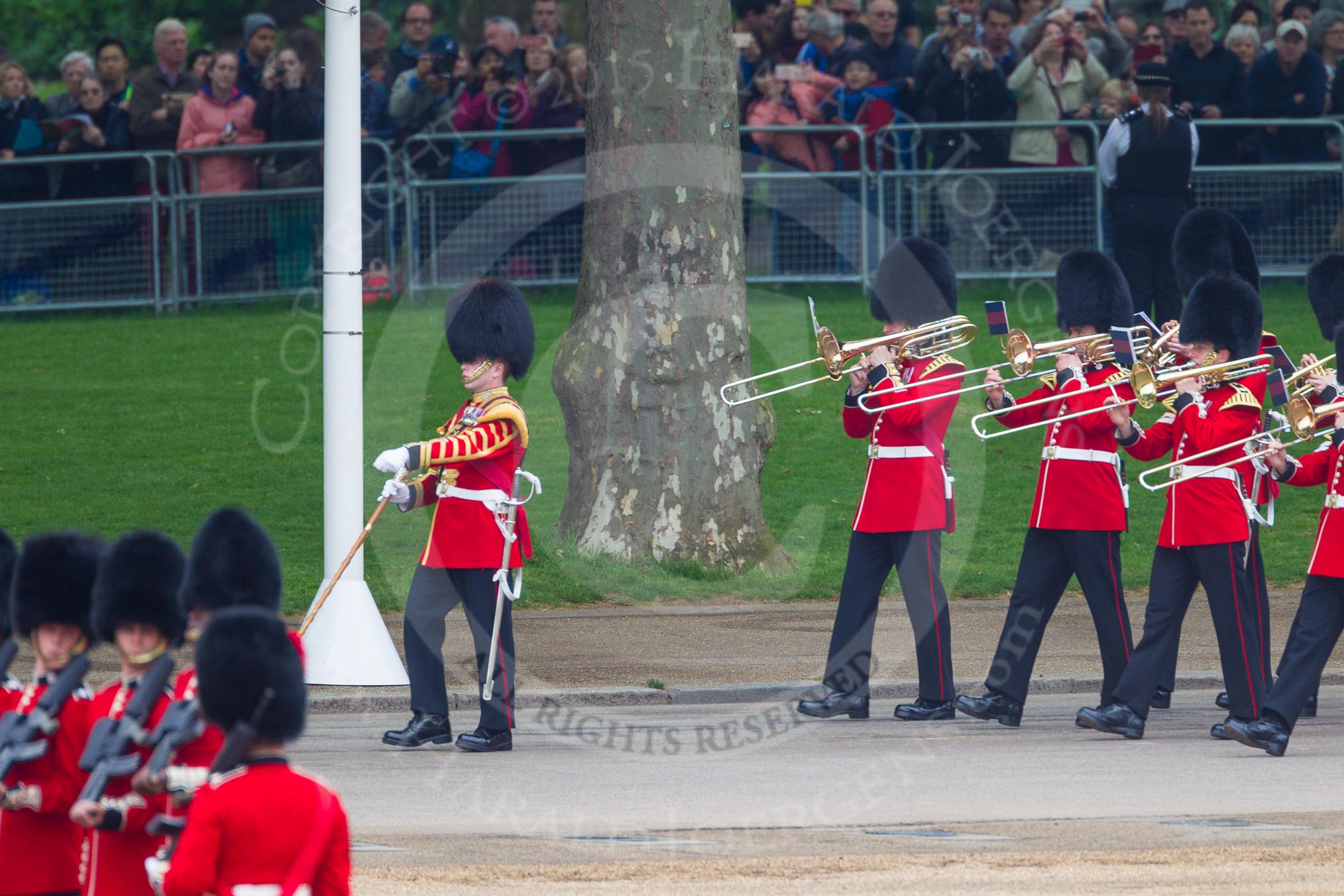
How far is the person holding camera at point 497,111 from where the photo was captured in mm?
15852

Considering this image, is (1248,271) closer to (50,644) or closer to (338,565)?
(338,565)

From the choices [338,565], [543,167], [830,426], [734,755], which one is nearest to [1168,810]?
[734,755]

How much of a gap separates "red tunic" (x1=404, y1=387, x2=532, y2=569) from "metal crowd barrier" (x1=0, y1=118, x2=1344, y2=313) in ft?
26.0

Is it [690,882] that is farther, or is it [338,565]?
[338,565]

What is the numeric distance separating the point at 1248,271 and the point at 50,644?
6107 mm

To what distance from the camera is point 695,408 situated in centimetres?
1127

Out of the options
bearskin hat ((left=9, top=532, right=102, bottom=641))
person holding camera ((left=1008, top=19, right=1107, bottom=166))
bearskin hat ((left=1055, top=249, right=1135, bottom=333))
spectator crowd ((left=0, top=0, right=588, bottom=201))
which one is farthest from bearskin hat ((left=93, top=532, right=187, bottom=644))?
person holding camera ((left=1008, top=19, right=1107, bottom=166))

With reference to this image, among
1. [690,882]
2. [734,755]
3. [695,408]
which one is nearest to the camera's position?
[690,882]

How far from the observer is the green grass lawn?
1128 cm

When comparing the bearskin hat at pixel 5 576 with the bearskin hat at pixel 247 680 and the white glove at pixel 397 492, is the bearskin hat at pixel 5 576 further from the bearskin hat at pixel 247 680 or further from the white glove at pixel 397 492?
the white glove at pixel 397 492

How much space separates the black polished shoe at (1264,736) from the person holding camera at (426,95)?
32.2 ft

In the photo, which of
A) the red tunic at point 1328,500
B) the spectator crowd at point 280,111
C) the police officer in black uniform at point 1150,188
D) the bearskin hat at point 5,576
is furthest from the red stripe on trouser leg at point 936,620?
the spectator crowd at point 280,111

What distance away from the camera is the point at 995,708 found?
8188 millimetres

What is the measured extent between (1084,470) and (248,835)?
4.84 meters
